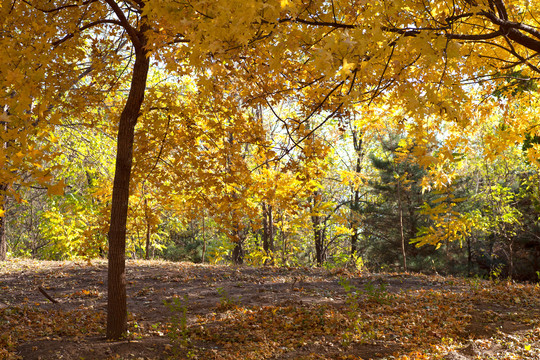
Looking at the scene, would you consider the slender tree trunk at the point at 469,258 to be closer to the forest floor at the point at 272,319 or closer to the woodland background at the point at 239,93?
the woodland background at the point at 239,93

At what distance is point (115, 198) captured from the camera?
4480 mm

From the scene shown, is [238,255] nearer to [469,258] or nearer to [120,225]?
[120,225]

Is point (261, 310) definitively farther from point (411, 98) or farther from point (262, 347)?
point (411, 98)

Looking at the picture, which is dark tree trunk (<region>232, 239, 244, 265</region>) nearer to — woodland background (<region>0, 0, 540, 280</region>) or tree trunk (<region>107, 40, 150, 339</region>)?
woodland background (<region>0, 0, 540, 280</region>)

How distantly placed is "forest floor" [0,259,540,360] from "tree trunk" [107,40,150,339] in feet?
0.84

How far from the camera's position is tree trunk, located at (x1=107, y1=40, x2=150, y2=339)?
14.5 ft

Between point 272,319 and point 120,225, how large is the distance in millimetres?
2256

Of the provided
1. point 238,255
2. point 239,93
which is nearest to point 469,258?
point 238,255

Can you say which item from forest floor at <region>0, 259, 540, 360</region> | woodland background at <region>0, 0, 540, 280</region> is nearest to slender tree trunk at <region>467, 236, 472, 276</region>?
woodland background at <region>0, 0, 540, 280</region>

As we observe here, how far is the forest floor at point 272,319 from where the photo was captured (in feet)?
13.2

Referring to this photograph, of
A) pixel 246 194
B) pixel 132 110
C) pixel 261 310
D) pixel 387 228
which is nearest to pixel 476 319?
pixel 261 310

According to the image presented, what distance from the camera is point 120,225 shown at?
445 cm

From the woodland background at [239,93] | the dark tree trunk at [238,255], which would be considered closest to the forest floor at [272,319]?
the woodland background at [239,93]

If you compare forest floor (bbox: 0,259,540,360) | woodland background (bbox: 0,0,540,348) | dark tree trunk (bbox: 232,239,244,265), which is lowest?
forest floor (bbox: 0,259,540,360)
